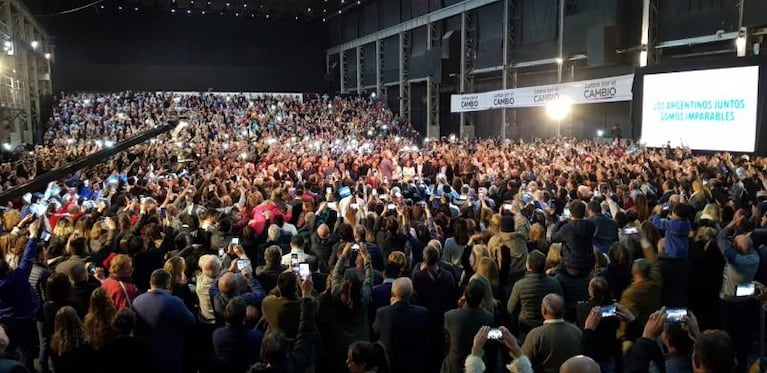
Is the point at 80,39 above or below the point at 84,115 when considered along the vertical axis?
above

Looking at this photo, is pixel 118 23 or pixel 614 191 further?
pixel 118 23

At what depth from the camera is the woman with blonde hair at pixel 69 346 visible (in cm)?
370

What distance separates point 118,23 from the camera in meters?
41.2

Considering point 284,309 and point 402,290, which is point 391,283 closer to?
point 402,290

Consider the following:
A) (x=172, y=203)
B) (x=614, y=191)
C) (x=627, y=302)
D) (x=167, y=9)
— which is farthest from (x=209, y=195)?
(x=167, y=9)

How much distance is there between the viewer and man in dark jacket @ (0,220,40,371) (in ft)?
16.3

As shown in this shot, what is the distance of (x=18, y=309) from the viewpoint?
199 inches

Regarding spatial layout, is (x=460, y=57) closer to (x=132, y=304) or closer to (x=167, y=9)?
(x=167, y=9)

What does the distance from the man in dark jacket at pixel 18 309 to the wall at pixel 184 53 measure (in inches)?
1545

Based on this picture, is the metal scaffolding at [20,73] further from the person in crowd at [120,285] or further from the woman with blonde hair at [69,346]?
the woman with blonde hair at [69,346]

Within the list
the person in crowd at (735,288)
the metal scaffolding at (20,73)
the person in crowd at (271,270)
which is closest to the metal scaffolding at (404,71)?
the metal scaffolding at (20,73)

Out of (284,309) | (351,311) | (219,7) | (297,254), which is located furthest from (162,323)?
(219,7)

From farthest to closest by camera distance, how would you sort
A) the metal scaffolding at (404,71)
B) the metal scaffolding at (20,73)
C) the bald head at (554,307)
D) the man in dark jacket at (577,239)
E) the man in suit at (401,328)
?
the metal scaffolding at (404,71) → the metal scaffolding at (20,73) → the man in dark jacket at (577,239) → the man in suit at (401,328) → the bald head at (554,307)

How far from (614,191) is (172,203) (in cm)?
655
